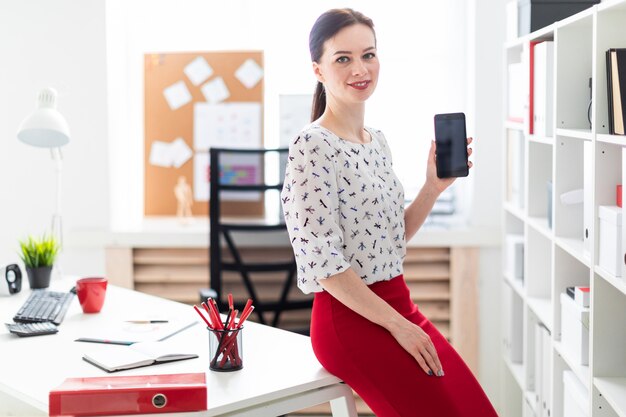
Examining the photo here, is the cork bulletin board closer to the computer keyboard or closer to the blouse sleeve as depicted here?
the computer keyboard

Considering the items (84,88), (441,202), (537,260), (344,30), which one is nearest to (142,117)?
(84,88)

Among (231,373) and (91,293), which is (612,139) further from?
(91,293)

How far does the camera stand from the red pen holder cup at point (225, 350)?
6.73ft

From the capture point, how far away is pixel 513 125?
3412 mm

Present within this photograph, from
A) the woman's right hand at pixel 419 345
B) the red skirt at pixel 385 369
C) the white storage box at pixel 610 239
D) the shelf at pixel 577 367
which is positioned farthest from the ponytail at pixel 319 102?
the shelf at pixel 577 367

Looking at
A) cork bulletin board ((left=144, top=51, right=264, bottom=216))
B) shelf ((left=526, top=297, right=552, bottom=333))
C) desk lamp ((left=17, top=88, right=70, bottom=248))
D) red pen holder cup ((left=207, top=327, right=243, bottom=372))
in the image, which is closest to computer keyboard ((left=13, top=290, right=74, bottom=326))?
desk lamp ((left=17, top=88, right=70, bottom=248))

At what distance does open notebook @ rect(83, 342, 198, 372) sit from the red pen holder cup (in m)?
0.12

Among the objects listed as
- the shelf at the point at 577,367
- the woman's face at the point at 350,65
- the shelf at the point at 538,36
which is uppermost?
the shelf at the point at 538,36

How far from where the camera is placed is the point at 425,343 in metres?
2.01

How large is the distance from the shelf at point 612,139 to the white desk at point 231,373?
0.83 m

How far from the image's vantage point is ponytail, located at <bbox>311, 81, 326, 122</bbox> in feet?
7.52

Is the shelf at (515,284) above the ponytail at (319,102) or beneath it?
beneath

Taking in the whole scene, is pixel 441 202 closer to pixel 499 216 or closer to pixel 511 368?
pixel 499 216

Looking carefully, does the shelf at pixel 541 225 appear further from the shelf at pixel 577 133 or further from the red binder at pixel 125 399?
the red binder at pixel 125 399
